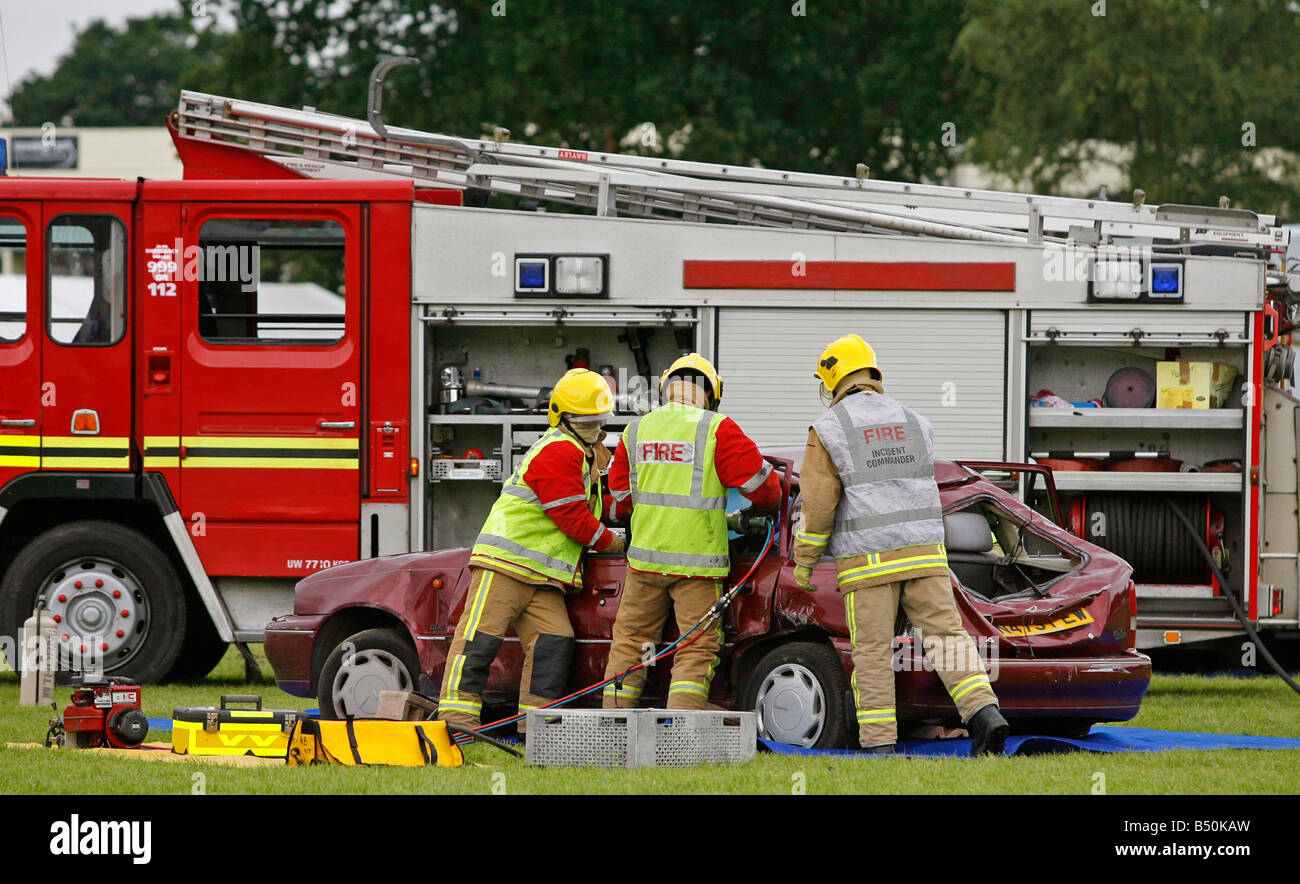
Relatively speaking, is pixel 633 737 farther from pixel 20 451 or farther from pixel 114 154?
pixel 114 154

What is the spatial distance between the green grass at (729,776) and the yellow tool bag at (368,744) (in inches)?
5.2

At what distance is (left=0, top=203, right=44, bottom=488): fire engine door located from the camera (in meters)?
9.69

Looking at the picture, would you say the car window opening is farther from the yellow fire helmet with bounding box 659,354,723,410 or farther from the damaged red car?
the yellow fire helmet with bounding box 659,354,723,410

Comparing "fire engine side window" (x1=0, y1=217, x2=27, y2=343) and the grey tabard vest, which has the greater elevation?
"fire engine side window" (x1=0, y1=217, x2=27, y2=343)

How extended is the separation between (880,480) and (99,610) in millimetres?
4990

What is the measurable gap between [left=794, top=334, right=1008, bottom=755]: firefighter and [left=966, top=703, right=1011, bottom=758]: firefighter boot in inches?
1.3

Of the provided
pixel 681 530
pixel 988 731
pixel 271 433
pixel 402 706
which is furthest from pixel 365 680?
pixel 988 731

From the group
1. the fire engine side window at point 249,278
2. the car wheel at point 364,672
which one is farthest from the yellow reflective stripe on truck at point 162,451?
the car wheel at point 364,672

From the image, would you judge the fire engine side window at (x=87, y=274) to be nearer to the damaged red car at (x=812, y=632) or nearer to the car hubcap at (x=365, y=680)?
the damaged red car at (x=812, y=632)

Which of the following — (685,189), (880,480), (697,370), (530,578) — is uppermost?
(685,189)

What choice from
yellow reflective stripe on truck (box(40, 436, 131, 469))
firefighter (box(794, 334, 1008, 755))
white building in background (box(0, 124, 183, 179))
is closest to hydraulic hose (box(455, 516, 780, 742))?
firefighter (box(794, 334, 1008, 755))

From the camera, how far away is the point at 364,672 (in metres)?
8.03

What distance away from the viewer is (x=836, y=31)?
26047mm
